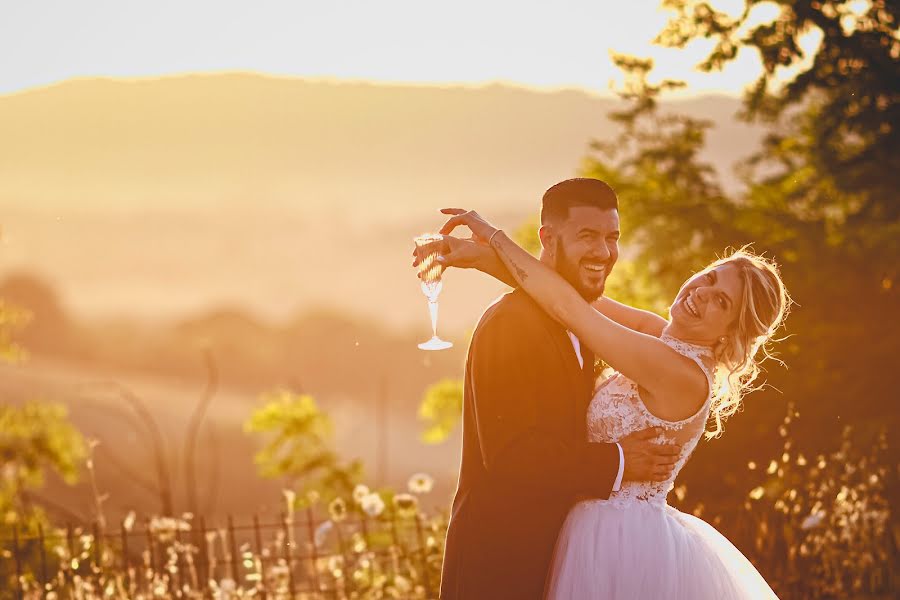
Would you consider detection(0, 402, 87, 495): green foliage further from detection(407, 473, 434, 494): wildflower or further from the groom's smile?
the groom's smile

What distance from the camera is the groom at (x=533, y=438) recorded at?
4637mm

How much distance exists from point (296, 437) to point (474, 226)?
13.0 meters

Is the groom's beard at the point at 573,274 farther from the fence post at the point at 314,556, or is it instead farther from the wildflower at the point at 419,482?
the fence post at the point at 314,556

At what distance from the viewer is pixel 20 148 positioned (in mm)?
87188

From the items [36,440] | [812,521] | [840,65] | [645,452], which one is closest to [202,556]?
[812,521]

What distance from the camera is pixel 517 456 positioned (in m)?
4.61

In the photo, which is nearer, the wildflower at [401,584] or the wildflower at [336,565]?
the wildflower at [401,584]

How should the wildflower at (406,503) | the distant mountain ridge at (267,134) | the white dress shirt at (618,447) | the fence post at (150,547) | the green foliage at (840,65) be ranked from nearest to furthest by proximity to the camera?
the white dress shirt at (618,447) < the wildflower at (406,503) < the fence post at (150,547) < the green foliage at (840,65) < the distant mountain ridge at (267,134)

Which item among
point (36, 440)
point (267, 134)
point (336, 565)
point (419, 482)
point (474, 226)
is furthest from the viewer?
point (267, 134)

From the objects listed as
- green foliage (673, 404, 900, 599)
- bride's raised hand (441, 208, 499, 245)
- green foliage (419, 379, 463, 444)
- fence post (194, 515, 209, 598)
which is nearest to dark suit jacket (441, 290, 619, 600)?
bride's raised hand (441, 208, 499, 245)

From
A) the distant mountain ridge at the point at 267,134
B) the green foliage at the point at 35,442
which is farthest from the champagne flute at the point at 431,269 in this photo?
the distant mountain ridge at the point at 267,134

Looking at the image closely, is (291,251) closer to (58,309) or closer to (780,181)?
(58,309)

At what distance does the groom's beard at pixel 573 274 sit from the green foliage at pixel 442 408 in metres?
19.9

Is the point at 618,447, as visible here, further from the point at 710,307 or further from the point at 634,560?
the point at 710,307
